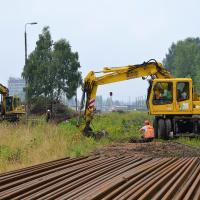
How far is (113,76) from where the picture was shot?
22609 mm

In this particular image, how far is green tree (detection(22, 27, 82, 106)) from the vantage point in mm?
51188

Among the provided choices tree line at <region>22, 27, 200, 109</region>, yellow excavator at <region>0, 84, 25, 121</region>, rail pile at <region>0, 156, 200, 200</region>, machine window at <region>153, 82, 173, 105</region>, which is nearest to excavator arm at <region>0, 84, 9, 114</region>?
yellow excavator at <region>0, 84, 25, 121</region>

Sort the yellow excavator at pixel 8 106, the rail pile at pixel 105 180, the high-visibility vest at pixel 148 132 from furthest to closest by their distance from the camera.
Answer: the yellow excavator at pixel 8 106
the high-visibility vest at pixel 148 132
the rail pile at pixel 105 180

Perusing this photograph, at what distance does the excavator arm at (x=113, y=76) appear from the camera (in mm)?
21938

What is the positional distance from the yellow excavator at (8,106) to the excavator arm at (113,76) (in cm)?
1944

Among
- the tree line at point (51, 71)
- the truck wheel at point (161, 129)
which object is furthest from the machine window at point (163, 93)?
the tree line at point (51, 71)

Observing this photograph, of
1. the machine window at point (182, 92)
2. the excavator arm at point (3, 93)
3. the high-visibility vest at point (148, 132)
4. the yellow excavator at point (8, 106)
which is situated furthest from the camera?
the yellow excavator at point (8, 106)

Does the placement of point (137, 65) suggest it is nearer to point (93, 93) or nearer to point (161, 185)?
point (93, 93)

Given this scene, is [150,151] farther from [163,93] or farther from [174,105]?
[163,93]

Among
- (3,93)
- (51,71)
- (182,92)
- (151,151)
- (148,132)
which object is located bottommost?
(151,151)

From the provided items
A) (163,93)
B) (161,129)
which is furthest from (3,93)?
(161,129)

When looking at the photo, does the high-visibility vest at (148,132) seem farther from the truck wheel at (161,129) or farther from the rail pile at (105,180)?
the rail pile at (105,180)

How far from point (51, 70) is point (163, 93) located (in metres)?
31.2

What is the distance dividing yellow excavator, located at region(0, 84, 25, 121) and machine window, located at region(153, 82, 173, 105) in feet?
69.4
